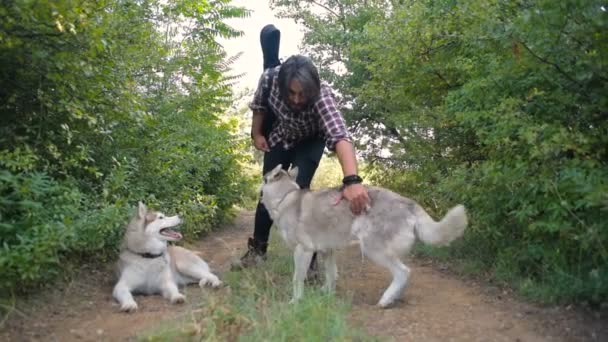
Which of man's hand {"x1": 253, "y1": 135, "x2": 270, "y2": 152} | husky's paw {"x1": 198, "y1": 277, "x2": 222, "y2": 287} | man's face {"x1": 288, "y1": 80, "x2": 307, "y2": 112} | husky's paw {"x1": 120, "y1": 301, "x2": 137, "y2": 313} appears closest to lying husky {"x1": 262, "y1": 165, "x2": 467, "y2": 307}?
man's hand {"x1": 253, "y1": 135, "x2": 270, "y2": 152}

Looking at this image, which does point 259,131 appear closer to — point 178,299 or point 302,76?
point 302,76

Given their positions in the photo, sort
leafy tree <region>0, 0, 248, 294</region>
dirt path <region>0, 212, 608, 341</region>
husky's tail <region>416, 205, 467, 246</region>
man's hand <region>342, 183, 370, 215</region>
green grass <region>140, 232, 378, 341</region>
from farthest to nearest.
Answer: man's hand <region>342, 183, 370, 215</region> → husky's tail <region>416, 205, 467, 246</region> → leafy tree <region>0, 0, 248, 294</region> → dirt path <region>0, 212, 608, 341</region> → green grass <region>140, 232, 378, 341</region>

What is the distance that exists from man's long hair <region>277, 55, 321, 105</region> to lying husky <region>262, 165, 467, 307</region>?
75 cm

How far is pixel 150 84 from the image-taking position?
7.46 m

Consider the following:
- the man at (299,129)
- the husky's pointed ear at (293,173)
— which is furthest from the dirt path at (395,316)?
the husky's pointed ear at (293,173)

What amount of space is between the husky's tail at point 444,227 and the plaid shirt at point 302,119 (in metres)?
0.94

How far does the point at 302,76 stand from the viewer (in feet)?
14.2

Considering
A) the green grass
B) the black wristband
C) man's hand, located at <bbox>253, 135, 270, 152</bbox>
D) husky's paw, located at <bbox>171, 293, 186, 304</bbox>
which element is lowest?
husky's paw, located at <bbox>171, 293, 186, 304</bbox>

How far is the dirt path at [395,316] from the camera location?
3.59m

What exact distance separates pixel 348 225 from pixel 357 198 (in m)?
0.27

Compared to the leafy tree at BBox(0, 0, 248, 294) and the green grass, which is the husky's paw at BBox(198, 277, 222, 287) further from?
the green grass

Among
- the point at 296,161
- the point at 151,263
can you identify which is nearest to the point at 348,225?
the point at 296,161

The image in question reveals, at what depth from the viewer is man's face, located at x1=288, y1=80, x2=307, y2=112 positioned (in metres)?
4.36

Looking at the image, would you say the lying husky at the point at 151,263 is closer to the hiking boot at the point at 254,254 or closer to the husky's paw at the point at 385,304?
the hiking boot at the point at 254,254
